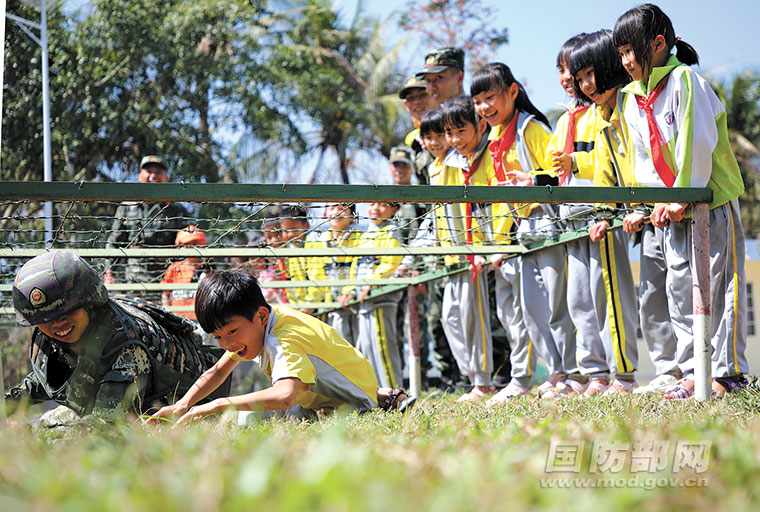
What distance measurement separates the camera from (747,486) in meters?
1.63

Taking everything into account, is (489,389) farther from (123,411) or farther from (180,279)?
(123,411)

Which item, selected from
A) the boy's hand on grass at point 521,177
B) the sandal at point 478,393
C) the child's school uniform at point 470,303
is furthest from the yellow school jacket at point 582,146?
the sandal at point 478,393

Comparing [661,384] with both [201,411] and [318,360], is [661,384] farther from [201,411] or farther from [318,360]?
[201,411]

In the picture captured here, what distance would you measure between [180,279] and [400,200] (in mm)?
4064

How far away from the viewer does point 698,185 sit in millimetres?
4156

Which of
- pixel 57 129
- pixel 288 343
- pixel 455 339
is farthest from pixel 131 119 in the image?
pixel 288 343

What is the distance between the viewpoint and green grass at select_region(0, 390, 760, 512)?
1373 mm

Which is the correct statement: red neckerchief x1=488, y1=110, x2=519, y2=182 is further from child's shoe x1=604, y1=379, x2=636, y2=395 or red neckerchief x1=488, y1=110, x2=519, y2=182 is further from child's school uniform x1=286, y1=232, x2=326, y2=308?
child's school uniform x1=286, y1=232, x2=326, y2=308

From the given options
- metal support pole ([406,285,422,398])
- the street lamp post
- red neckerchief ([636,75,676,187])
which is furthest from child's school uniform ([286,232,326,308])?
the street lamp post

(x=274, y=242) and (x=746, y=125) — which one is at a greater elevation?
(x=746, y=125)

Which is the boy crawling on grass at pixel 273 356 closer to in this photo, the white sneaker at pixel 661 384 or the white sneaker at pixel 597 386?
the white sneaker at pixel 597 386

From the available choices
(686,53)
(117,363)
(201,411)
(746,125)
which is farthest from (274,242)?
(746,125)

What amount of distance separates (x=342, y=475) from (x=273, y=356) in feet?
7.87

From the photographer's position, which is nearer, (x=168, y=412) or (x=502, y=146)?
(x=168, y=412)
